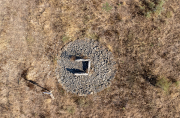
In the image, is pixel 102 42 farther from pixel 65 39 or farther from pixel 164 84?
pixel 164 84

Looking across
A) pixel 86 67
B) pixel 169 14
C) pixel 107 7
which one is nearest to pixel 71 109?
pixel 86 67

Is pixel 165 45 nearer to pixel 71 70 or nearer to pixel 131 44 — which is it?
pixel 131 44

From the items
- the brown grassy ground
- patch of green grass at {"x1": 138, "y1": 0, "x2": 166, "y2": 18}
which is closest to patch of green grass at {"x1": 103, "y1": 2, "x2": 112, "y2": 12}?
the brown grassy ground

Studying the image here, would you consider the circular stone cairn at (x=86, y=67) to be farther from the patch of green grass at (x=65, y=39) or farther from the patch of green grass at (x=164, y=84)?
the patch of green grass at (x=164, y=84)

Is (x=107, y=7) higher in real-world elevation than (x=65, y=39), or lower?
higher

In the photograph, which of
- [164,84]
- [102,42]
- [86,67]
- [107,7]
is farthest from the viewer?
[107,7]

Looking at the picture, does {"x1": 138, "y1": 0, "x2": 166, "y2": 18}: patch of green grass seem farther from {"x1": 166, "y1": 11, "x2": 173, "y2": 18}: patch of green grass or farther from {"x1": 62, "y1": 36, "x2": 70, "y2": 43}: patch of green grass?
{"x1": 62, "y1": 36, "x2": 70, "y2": 43}: patch of green grass

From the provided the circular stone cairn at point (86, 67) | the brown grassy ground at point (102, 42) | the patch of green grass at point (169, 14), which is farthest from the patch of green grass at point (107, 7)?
the patch of green grass at point (169, 14)
